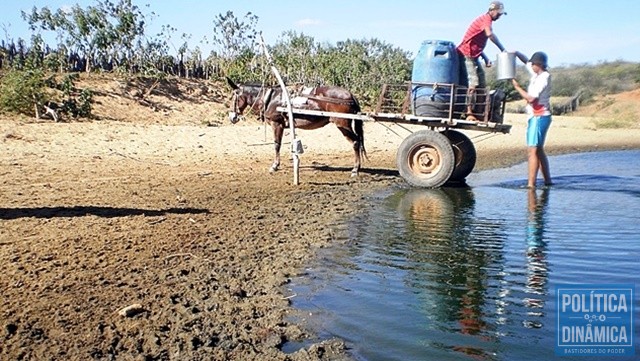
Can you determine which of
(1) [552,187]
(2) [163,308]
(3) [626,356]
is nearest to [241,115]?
(1) [552,187]

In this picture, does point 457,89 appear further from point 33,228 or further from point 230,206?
point 33,228

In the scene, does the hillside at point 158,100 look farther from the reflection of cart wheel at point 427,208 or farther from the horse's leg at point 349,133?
the reflection of cart wheel at point 427,208

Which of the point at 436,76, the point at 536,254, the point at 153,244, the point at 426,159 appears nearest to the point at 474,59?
the point at 436,76

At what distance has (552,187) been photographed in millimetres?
11055

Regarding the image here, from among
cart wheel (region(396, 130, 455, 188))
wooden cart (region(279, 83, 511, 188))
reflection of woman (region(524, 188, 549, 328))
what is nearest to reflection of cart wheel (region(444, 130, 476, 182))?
wooden cart (region(279, 83, 511, 188))

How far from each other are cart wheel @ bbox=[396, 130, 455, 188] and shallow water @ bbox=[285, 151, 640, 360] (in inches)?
32.1

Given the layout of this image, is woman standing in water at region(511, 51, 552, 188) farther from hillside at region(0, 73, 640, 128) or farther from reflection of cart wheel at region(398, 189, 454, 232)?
hillside at region(0, 73, 640, 128)

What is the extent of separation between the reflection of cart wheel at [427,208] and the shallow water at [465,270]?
18 millimetres

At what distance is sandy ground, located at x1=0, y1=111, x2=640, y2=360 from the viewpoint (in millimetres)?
4090

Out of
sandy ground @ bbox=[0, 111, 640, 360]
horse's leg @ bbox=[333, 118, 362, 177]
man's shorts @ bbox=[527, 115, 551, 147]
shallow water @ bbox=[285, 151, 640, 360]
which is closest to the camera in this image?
sandy ground @ bbox=[0, 111, 640, 360]

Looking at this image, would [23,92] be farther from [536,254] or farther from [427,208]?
[536,254]

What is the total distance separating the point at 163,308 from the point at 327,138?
14.5m

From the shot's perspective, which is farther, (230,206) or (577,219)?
(230,206)

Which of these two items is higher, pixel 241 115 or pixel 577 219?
pixel 241 115
